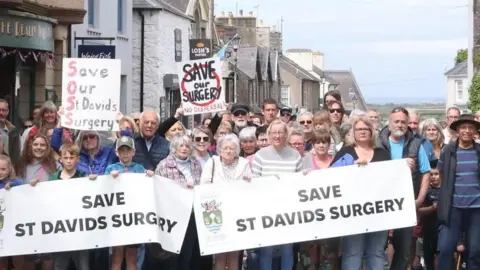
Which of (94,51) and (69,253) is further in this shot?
(94,51)

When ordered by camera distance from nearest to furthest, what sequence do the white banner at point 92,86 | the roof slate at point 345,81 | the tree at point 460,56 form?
the white banner at point 92,86
the tree at point 460,56
the roof slate at point 345,81

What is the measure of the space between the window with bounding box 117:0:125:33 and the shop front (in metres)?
9.71

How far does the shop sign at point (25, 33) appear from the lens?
1978cm

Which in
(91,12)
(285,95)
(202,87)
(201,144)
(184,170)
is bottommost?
(184,170)

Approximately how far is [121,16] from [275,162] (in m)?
22.0

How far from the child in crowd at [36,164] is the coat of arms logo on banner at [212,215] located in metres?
1.71

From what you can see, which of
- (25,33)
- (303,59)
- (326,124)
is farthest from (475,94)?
(303,59)

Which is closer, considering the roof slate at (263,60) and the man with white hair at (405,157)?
the man with white hair at (405,157)

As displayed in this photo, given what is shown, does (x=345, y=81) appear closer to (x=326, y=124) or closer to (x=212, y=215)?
(x=326, y=124)

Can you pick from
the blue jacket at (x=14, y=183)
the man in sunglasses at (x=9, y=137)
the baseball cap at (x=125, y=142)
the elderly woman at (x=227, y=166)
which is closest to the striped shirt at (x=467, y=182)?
the elderly woman at (x=227, y=166)

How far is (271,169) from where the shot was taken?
11898 millimetres

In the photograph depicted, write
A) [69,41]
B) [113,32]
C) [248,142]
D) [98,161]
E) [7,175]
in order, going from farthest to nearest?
[113,32] < [69,41] < [248,142] < [98,161] < [7,175]

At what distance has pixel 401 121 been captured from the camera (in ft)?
40.3

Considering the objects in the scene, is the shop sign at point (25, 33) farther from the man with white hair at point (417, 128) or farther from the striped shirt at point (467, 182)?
the striped shirt at point (467, 182)
